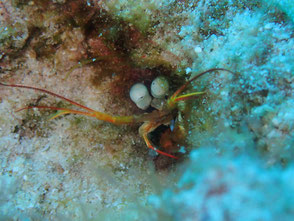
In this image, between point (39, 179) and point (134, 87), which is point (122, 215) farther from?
point (134, 87)

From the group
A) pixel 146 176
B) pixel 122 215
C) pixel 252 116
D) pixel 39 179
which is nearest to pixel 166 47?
pixel 252 116

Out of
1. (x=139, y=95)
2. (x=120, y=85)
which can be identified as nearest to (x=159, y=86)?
(x=139, y=95)

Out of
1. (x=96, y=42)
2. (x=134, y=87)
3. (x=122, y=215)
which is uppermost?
(x=96, y=42)

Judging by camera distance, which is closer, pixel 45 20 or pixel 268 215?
pixel 268 215

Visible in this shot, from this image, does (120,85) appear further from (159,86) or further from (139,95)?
(159,86)

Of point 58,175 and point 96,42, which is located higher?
point 96,42
